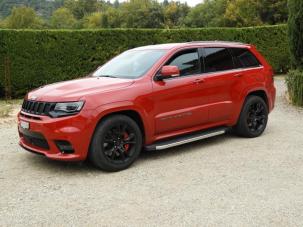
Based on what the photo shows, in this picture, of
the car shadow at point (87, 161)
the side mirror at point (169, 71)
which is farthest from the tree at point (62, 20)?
the side mirror at point (169, 71)

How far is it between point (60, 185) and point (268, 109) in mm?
4531

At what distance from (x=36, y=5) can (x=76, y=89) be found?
134 metres

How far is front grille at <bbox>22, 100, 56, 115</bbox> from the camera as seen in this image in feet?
19.2

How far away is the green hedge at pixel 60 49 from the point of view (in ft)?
47.8

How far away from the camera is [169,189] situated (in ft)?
17.6

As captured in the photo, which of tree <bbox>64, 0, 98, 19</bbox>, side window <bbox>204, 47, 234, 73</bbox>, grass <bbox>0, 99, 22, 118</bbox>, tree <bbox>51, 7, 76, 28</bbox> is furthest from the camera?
tree <bbox>64, 0, 98, 19</bbox>

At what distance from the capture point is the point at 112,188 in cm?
543

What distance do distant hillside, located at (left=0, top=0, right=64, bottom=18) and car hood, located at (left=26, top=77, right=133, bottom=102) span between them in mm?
120490

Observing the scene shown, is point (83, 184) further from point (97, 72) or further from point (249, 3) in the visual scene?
point (249, 3)

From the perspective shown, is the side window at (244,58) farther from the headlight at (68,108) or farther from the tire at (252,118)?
the headlight at (68,108)

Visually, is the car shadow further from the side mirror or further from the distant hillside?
the distant hillside

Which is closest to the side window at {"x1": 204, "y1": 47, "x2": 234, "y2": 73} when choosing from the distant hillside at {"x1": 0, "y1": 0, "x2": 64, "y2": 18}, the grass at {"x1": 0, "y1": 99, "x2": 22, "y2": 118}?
the grass at {"x1": 0, "y1": 99, "x2": 22, "y2": 118}

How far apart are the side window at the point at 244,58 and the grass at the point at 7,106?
6.09 metres

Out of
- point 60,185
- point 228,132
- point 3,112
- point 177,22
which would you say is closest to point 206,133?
point 228,132
